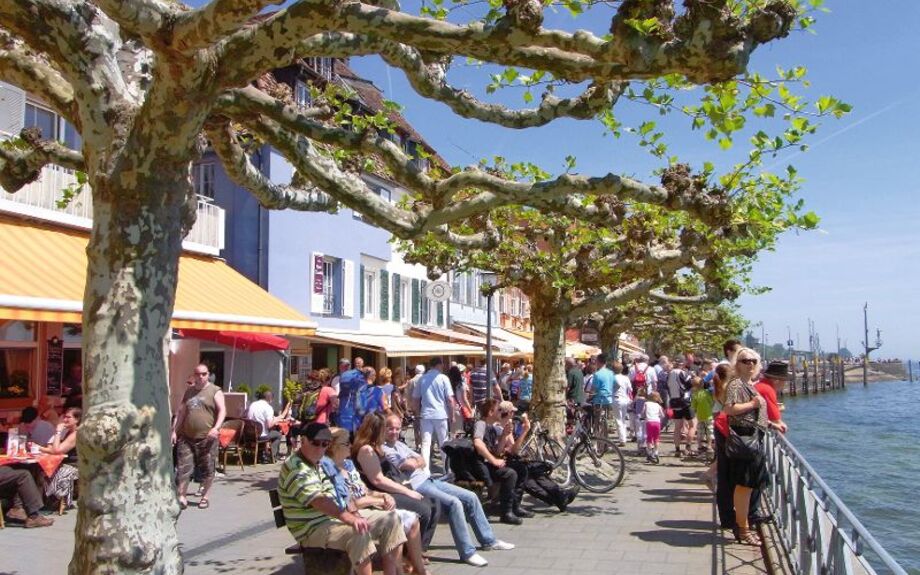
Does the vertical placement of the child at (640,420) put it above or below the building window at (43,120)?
below

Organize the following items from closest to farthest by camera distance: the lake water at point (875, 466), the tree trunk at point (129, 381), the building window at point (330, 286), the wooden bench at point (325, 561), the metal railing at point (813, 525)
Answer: the tree trunk at point (129, 381) < the metal railing at point (813, 525) < the wooden bench at point (325, 561) < the lake water at point (875, 466) < the building window at point (330, 286)

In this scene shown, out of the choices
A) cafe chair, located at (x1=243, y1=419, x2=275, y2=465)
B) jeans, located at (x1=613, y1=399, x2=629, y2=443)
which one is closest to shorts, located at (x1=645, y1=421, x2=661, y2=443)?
jeans, located at (x1=613, y1=399, x2=629, y2=443)

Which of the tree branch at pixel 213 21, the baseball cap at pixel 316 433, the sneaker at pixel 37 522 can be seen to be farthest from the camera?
the sneaker at pixel 37 522

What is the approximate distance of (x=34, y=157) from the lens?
24.2ft

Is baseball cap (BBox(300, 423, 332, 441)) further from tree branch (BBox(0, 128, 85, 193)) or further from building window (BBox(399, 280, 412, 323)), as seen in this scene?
building window (BBox(399, 280, 412, 323))

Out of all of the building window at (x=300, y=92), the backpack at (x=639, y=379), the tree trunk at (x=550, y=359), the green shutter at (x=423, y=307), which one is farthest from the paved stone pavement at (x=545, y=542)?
the green shutter at (x=423, y=307)

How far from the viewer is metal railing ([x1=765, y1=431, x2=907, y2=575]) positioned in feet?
15.5

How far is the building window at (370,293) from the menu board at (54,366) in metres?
13.8

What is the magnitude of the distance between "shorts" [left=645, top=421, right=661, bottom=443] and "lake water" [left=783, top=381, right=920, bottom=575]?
4.28m

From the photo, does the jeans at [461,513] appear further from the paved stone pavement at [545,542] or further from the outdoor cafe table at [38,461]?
the outdoor cafe table at [38,461]

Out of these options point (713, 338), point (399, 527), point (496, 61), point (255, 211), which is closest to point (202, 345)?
point (255, 211)

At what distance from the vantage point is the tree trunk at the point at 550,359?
1484 centimetres

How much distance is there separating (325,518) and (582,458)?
6322 millimetres

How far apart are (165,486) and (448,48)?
9.42 feet
